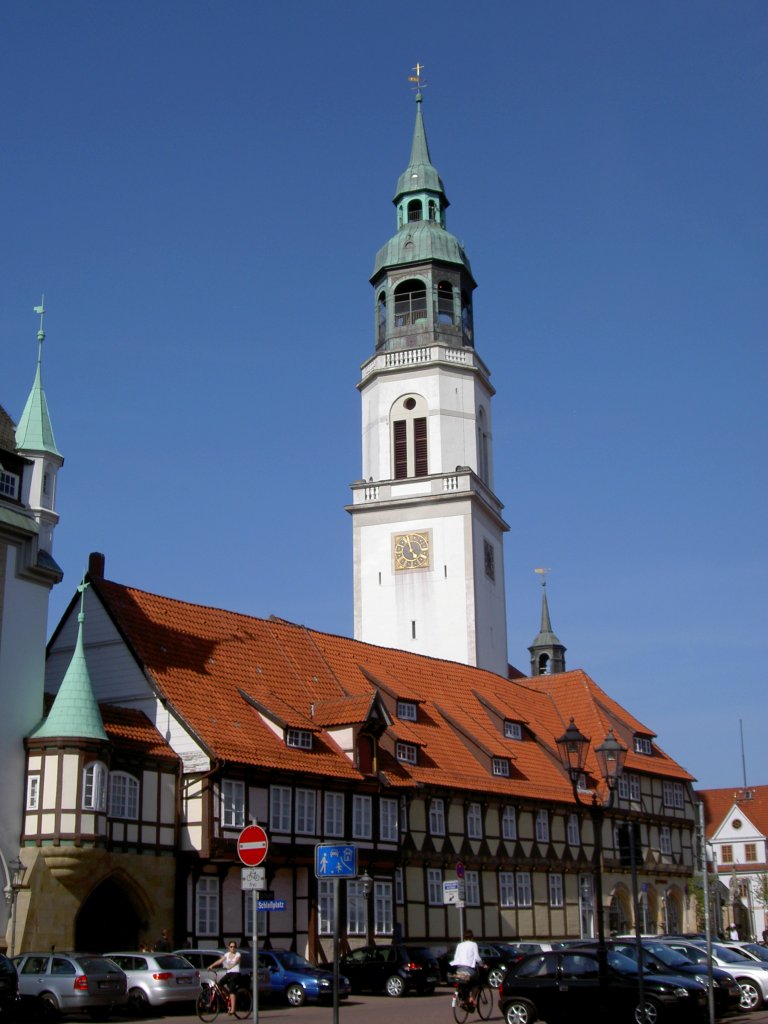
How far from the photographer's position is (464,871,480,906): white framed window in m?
48.9

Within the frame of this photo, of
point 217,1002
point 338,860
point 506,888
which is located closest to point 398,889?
point 506,888

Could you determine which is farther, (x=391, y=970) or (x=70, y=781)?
(x=70, y=781)

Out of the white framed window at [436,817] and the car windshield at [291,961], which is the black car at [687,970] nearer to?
the car windshield at [291,961]

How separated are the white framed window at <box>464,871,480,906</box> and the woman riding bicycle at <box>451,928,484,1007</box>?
21823 millimetres

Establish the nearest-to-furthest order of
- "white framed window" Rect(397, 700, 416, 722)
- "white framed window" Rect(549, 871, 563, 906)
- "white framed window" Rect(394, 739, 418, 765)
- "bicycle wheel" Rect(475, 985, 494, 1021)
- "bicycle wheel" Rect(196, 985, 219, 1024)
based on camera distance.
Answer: "bicycle wheel" Rect(475, 985, 494, 1021)
"bicycle wheel" Rect(196, 985, 219, 1024)
"white framed window" Rect(394, 739, 418, 765)
"white framed window" Rect(397, 700, 416, 722)
"white framed window" Rect(549, 871, 563, 906)

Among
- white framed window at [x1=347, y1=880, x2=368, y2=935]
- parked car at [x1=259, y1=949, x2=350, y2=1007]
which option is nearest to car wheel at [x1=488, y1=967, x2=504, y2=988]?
parked car at [x1=259, y1=949, x2=350, y2=1007]

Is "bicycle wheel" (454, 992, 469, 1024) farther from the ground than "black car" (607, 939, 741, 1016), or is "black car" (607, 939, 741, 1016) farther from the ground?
"black car" (607, 939, 741, 1016)

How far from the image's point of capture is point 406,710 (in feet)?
169

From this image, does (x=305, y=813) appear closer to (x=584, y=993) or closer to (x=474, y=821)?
(x=474, y=821)

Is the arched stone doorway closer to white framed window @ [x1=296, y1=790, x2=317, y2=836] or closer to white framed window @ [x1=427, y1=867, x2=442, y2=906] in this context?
white framed window @ [x1=296, y1=790, x2=317, y2=836]

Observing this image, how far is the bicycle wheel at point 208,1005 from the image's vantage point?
89.7 feet

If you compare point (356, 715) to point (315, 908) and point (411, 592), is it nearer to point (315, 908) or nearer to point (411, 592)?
point (315, 908)

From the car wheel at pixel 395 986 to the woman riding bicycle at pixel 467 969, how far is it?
8.18 metres

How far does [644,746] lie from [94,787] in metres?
35.0
